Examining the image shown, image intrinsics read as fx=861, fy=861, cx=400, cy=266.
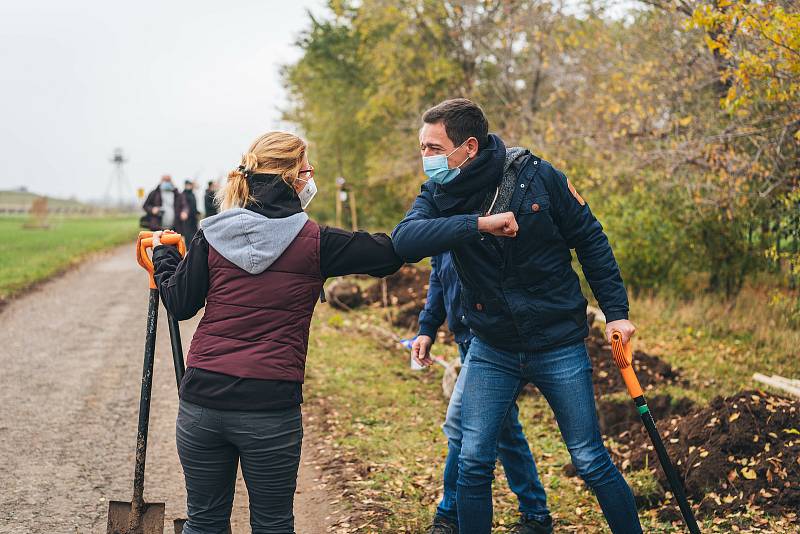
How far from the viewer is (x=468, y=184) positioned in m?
3.63

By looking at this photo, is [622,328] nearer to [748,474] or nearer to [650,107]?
[748,474]

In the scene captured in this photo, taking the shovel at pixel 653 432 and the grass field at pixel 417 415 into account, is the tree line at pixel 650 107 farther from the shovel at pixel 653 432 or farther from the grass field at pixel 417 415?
the shovel at pixel 653 432

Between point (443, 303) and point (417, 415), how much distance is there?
2925 millimetres

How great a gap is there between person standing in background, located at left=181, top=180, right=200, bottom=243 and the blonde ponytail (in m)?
16.5

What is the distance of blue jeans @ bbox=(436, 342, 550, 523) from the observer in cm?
457

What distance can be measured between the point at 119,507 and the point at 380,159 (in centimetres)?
2239

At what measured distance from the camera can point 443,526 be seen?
4562 mm

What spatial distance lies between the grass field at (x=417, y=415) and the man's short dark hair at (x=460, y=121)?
234 cm

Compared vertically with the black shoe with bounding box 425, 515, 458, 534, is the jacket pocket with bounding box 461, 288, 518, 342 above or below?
above

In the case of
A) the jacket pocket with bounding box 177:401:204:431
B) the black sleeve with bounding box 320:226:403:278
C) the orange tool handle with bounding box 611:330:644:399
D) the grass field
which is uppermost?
the black sleeve with bounding box 320:226:403:278

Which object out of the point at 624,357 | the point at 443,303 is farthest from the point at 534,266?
the point at 443,303

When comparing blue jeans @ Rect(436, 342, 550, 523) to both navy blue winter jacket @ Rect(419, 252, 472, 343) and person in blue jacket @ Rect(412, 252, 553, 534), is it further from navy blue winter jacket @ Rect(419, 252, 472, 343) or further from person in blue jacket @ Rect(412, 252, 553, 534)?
navy blue winter jacket @ Rect(419, 252, 472, 343)

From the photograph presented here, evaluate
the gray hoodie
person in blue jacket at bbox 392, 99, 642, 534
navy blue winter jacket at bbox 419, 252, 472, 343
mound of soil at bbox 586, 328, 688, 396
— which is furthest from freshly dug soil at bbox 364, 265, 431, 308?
the gray hoodie

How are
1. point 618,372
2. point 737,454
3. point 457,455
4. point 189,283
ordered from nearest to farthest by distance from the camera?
1. point 189,283
2. point 457,455
3. point 737,454
4. point 618,372
